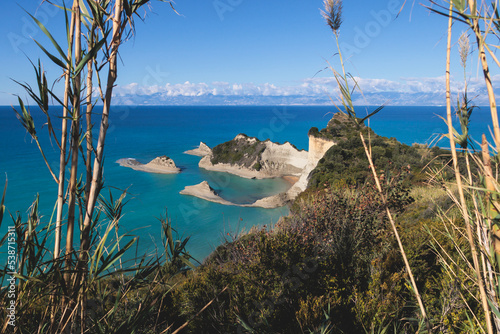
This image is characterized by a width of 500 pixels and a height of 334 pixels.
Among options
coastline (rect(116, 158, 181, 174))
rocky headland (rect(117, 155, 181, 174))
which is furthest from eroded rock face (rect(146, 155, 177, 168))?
coastline (rect(116, 158, 181, 174))

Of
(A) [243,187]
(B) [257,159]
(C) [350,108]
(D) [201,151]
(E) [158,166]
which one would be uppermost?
(C) [350,108]

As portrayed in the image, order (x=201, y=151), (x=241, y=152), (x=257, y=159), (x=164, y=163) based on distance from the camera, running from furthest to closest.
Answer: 1. (x=201, y=151)
2. (x=241, y=152)
3. (x=164, y=163)
4. (x=257, y=159)

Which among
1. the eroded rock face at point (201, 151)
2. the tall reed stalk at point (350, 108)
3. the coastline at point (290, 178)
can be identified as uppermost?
the tall reed stalk at point (350, 108)

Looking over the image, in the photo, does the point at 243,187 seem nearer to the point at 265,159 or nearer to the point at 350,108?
the point at 265,159

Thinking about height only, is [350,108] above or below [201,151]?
→ above

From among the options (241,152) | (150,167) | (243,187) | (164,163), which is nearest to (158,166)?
(164,163)

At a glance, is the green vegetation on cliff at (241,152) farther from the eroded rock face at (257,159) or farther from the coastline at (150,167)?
the coastline at (150,167)

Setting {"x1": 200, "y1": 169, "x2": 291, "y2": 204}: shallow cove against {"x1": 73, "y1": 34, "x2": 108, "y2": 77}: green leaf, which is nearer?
{"x1": 73, "y1": 34, "x2": 108, "y2": 77}: green leaf

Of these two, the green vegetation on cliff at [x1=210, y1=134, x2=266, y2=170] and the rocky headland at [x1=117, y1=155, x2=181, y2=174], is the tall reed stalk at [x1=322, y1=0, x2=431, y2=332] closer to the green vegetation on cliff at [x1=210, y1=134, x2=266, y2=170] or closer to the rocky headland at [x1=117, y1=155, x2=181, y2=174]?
the green vegetation on cliff at [x1=210, y1=134, x2=266, y2=170]

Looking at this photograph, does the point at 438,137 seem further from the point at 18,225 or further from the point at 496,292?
the point at 18,225

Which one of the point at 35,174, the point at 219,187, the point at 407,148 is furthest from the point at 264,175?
the point at 35,174

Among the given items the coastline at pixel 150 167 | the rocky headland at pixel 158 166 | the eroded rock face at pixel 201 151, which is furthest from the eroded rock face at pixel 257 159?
the eroded rock face at pixel 201 151

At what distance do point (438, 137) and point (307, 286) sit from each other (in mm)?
3723

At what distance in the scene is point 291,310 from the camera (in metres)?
4.09
